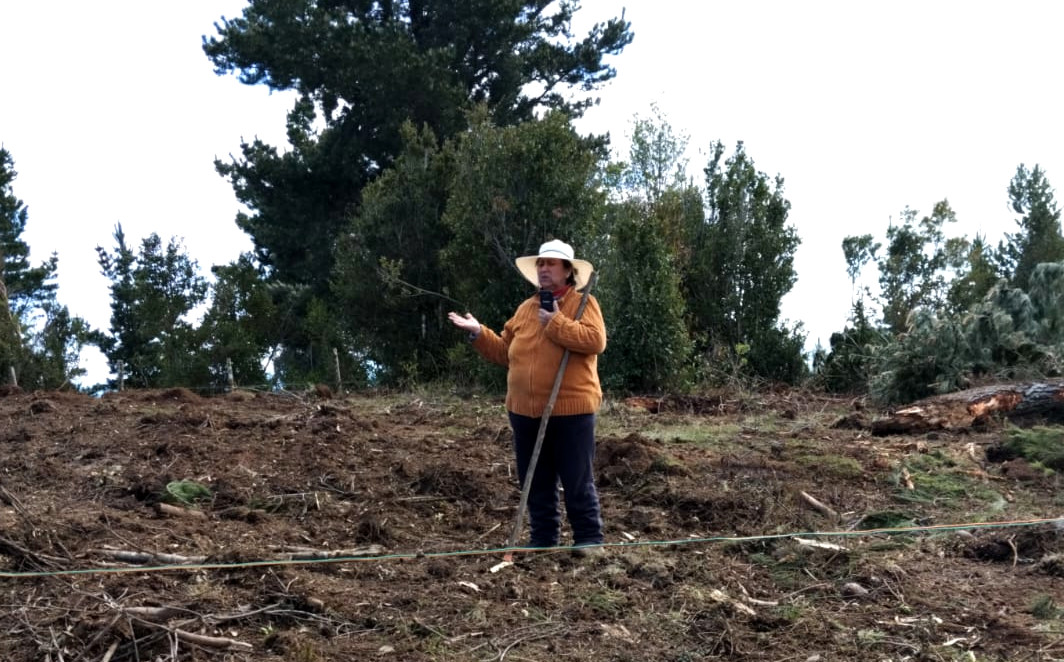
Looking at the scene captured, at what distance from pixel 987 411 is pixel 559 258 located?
22.3ft

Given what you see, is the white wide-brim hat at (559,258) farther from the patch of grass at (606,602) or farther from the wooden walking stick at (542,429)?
the patch of grass at (606,602)

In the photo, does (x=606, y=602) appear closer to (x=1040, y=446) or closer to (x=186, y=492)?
(x=186, y=492)

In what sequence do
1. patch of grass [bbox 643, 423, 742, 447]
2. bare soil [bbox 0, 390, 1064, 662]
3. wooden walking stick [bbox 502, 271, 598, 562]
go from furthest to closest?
patch of grass [bbox 643, 423, 742, 447] < wooden walking stick [bbox 502, 271, 598, 562] < bare soil [bbox 0, 390, 1064, 662]

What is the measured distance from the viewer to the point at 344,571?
5281mm

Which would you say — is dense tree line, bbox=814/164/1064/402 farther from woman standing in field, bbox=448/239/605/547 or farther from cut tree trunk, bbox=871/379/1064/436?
woman standing in field, bbox=448/239/605/547

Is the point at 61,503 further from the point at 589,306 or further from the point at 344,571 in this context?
the point at 589,306

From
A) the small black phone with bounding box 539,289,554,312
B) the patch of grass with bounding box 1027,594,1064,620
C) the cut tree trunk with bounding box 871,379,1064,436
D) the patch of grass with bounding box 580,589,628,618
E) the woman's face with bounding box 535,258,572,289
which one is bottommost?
the patch of grass with bounding box 1027,594,1064,620

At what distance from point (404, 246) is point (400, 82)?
5.18 meters

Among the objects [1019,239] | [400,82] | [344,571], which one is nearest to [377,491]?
[344,571]

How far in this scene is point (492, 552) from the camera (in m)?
5.52

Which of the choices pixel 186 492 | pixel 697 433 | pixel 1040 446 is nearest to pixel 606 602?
pixel 186 492

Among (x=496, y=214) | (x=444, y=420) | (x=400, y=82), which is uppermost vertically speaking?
(x=400, y=82)

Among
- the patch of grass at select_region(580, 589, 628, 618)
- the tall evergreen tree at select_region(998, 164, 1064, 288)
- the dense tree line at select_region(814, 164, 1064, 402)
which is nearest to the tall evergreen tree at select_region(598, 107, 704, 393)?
the dense tree line at select_region(814, 164, 1064, 402)

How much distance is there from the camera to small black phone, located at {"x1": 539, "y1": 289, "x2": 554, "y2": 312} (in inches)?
213
